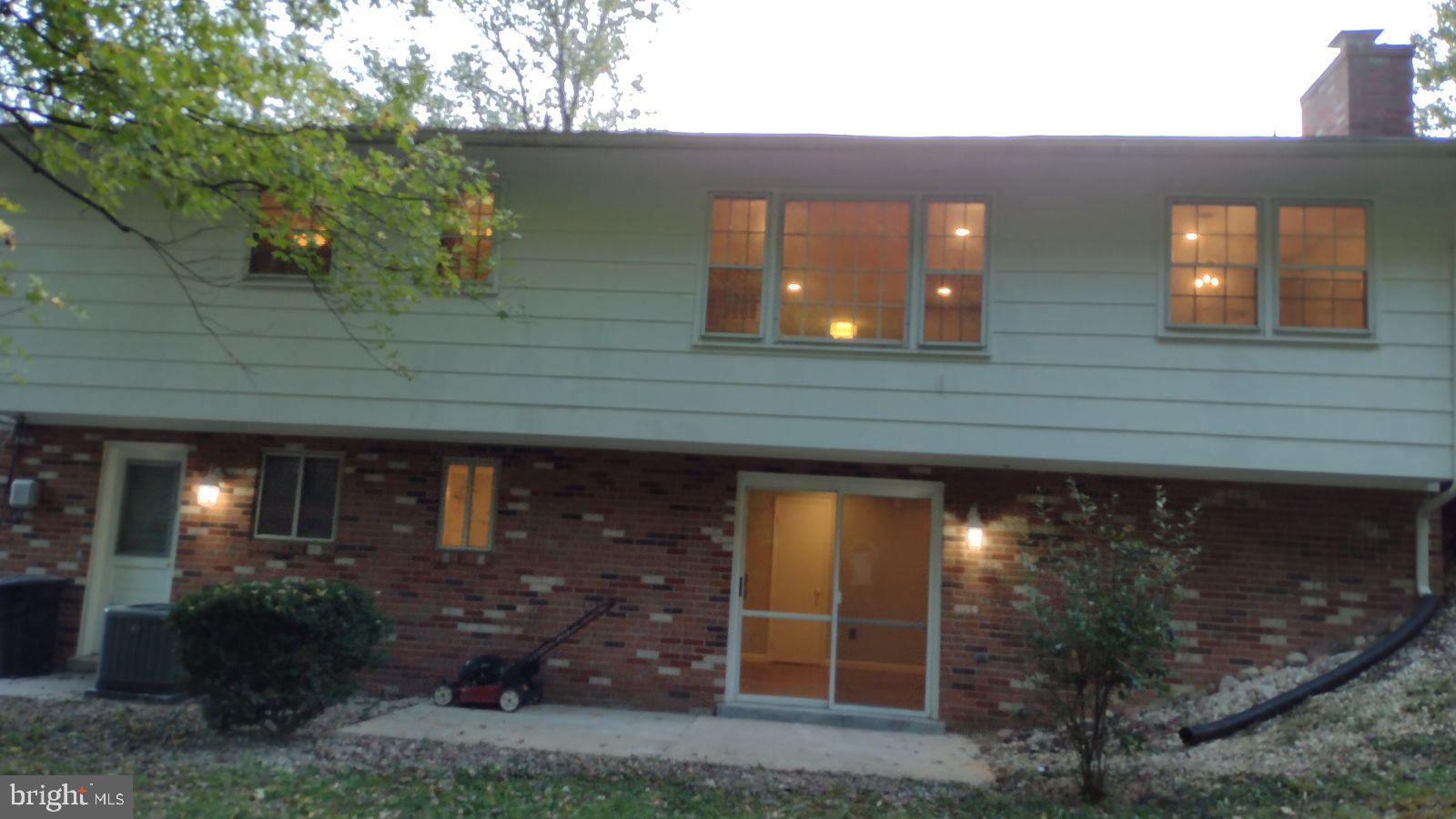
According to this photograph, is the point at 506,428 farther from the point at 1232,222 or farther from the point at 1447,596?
the point at 1447,596

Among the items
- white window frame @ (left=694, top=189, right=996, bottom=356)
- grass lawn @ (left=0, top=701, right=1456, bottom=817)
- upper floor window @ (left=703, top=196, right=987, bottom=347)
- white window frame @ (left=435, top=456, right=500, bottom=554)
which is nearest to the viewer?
grass lawn @ (left=0, top=701, right=1456, bottom=817)

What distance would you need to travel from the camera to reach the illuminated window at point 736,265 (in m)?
9.55

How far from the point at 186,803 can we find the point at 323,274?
4.20 meters

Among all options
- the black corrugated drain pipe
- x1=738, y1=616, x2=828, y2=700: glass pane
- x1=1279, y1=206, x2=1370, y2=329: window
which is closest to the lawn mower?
x1=738, y1=616, x2=828, y2=700: glass pane

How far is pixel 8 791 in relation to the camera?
21.1 feet

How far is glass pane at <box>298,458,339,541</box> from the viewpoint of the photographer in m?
10.7

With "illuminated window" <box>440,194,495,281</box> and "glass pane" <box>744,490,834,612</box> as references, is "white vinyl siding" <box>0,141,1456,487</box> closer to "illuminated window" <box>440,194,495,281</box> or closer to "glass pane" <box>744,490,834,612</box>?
"illuminated window" <box>440,194,495,281</box>

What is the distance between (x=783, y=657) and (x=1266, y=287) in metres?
5.27

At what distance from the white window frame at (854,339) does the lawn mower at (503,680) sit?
285cm

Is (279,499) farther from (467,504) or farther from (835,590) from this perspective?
(835,590)

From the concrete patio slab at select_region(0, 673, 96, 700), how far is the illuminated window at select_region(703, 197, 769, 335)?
6542 mm

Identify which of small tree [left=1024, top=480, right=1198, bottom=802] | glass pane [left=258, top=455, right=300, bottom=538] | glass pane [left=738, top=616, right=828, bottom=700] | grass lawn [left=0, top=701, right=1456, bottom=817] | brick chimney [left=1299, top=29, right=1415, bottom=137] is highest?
brick chimney [left=1299, top=29, right=1415, bottom=137]

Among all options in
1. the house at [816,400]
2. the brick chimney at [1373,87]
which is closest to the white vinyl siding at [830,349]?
the house at [816,400]

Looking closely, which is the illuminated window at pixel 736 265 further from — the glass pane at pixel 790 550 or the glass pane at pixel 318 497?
the glass pane at pixel 318 497
